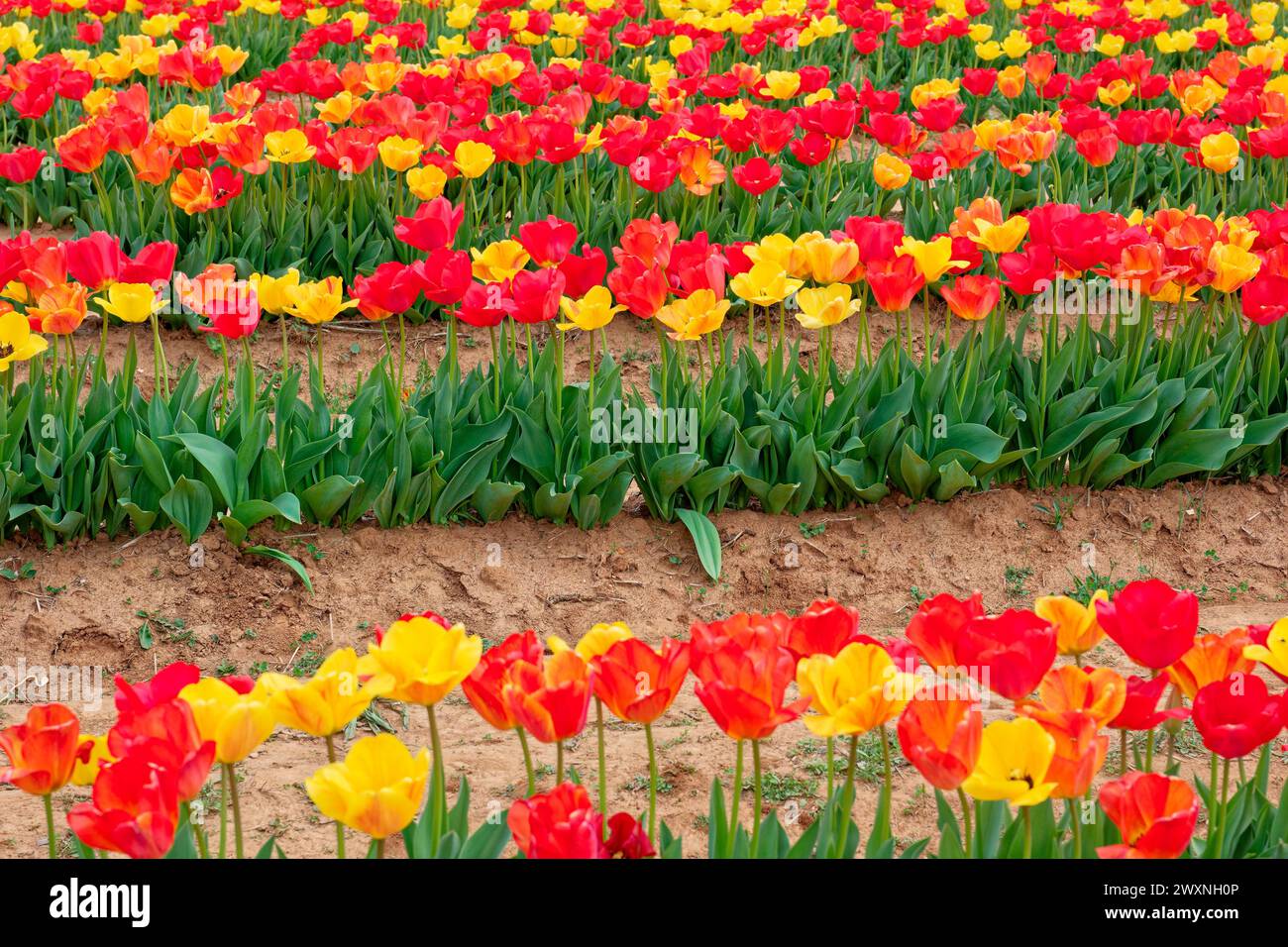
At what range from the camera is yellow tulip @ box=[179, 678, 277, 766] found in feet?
5.69

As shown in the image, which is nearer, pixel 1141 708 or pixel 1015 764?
pixel 1015 764

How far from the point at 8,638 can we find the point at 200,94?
17.4 feet

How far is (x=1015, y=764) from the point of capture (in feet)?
5.55

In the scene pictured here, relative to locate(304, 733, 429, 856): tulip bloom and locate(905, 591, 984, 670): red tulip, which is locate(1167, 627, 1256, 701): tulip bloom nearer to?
locate(905, 591, 984, 670): red tulip

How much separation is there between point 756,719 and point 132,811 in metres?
0.72

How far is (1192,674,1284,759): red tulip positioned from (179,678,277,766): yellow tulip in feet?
3.81

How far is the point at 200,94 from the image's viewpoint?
821 cm

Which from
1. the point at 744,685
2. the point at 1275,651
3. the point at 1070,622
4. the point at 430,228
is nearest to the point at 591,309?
the point at 430,228

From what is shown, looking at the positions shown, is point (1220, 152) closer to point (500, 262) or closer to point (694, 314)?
point (694, 314)

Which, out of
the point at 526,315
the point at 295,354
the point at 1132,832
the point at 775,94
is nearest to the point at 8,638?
the point at 526,315

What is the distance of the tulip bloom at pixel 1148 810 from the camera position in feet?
5.41
